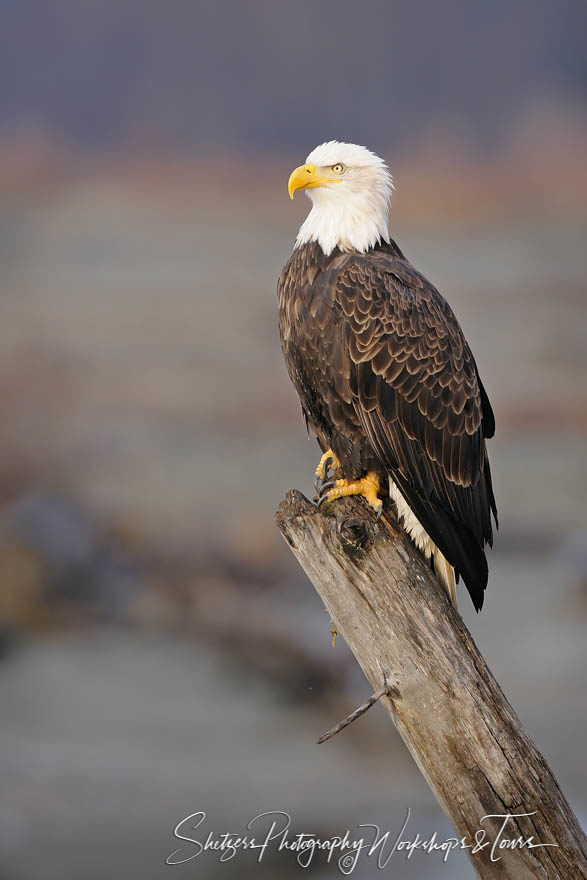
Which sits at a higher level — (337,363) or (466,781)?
(337,363)

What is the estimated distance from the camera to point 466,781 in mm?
2432

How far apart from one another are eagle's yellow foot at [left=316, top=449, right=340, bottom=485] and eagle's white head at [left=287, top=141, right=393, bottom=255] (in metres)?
0.74

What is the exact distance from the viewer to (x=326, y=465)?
3111 millimetres

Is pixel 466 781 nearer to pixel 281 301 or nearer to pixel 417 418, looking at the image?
pixel 417 418

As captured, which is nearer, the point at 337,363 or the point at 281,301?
the point at 337,363

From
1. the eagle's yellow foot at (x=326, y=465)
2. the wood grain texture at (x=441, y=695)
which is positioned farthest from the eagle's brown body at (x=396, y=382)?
the wood grain texture at (x=441, y=695)

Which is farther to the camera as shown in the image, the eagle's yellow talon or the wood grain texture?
the eagle's yellow talon

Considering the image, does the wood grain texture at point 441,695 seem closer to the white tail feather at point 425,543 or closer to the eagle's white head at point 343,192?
the white tail feather at point 425,543

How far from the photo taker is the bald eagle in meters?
2.76

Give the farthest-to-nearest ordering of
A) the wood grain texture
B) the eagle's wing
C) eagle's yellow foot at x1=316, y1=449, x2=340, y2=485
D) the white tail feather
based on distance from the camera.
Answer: eagle's yellow foot at x1=316, y1=449, x2=340, y2=485 → the white tail feather → the eagle's wing → the wood grain texture

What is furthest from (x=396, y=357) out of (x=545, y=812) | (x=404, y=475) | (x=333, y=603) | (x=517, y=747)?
(x=545, y=812)

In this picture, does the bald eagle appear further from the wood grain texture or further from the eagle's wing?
the wood grain texture

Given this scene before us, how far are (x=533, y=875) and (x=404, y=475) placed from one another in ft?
4.08

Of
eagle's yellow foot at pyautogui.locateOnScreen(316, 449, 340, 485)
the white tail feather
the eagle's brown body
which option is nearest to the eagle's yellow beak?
the eagle's brown body
